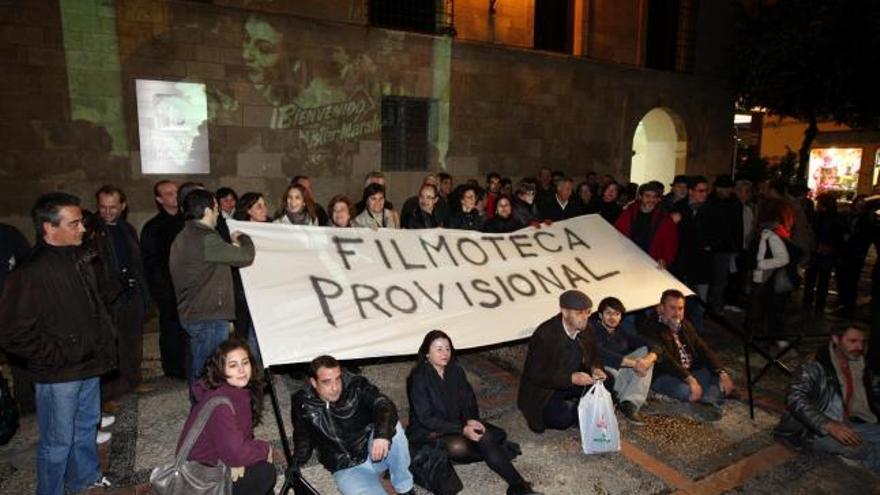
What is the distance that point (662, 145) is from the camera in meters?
16.2

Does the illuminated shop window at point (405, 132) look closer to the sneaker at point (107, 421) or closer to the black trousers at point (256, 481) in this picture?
the sneaker at point (107, 421)

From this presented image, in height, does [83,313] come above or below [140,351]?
above

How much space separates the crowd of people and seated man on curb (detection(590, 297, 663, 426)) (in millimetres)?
17

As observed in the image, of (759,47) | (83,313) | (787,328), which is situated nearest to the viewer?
(83,313)

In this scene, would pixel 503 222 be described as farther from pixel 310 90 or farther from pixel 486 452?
pixel 310 90

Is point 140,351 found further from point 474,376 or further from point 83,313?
point 474,376

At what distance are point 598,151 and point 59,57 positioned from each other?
36.0 ft

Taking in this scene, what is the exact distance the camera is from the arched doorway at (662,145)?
15.7 metres

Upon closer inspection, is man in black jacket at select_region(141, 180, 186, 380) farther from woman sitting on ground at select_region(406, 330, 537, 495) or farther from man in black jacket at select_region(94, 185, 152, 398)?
woman sitting on ground at select_region(406, 330, 537, 495)

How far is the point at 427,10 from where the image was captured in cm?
1102

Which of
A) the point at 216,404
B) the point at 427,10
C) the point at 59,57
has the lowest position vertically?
the point at 216,404

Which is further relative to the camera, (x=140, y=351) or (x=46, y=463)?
(x=140, y=351)

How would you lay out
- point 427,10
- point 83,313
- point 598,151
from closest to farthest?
point 83,313
point 427,10
point 598,151

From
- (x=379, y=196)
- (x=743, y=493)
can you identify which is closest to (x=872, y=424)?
(x=743, y=493)
